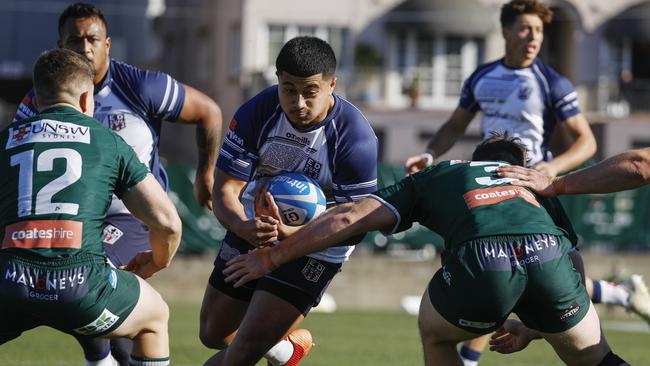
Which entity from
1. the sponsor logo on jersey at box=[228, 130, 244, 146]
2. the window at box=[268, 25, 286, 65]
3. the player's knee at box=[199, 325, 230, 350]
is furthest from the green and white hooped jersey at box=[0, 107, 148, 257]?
the window at box=[268, 25, 286, 65]

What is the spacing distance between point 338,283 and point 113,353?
15772mm

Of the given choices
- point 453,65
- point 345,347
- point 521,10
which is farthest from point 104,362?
point 453,65

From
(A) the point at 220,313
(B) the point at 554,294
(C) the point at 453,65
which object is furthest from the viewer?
(C) the point at 453,65

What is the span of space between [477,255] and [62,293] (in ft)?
6.81

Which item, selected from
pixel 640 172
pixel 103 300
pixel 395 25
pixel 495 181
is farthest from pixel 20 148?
pixel 395 25

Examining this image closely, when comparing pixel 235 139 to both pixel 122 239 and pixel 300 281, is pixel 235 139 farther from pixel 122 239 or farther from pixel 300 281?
pixel 122 239

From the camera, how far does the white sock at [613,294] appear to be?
30.6 ft

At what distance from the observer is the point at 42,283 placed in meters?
5.99

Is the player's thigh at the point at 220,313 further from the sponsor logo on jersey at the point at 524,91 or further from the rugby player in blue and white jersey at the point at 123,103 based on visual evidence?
the sponsor logo on jersey at the point at 524,91

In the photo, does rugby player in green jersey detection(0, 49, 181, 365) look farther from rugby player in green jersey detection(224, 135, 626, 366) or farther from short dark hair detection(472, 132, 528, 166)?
short dark hair detection(472, 132, 528, 166)

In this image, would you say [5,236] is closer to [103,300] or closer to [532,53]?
[103,300]

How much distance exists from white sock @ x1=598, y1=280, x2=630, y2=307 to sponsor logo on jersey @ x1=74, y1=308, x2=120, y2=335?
4.39 metres

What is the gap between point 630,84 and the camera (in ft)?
124

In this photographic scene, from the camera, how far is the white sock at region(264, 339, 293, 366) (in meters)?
7.89
